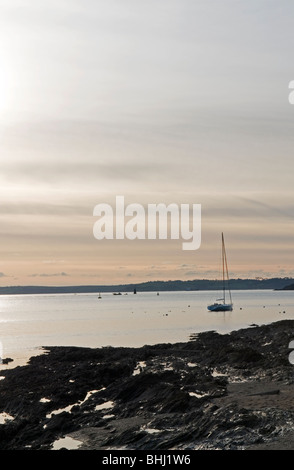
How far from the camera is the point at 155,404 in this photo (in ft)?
109

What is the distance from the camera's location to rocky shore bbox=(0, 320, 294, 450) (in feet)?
85.1

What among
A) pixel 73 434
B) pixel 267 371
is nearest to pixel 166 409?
pixel 73 434

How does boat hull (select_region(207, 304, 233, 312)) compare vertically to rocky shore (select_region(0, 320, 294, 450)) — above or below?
above

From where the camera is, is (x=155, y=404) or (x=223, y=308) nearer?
(x=155, y=404)

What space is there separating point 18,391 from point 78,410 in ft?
28.8

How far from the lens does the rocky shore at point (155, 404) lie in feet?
85.1

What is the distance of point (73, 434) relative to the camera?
29.8 m

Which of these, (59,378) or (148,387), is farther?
(59,378)

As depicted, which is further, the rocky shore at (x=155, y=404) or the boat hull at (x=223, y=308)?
the boat hull at (x=223, y=308)

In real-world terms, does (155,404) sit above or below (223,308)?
below
